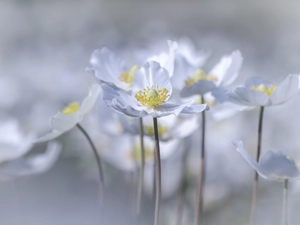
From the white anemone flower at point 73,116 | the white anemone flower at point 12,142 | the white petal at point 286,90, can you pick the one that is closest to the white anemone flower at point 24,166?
the white anemone flower at point 12,142

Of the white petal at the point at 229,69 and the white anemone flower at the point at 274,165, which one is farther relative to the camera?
the white petal at the point at 229,69

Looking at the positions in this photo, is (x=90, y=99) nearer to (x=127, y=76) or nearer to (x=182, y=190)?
(x=127, y=76)

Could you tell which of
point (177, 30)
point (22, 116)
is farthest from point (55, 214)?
point (177, 30)

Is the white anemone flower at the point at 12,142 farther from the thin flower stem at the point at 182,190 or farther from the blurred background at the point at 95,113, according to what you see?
the thin flower stem at the point at 182,190

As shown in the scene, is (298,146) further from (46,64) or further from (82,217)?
(46,64)

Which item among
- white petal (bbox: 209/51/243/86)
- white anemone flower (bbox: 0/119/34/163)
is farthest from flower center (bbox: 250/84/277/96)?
white anemone flower (bbox: 0/119/34/163)

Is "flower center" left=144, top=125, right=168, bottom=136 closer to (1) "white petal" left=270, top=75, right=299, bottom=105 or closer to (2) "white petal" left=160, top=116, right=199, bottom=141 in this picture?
(2) "white petal" left=160, top=116, right=199, bottom=141
